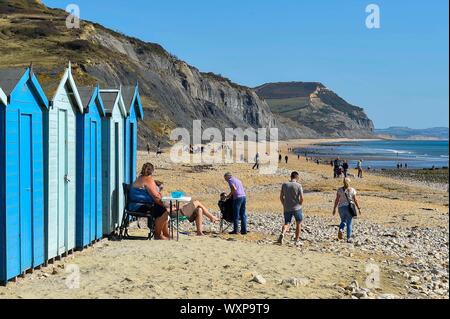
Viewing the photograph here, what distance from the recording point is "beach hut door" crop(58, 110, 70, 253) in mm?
9500

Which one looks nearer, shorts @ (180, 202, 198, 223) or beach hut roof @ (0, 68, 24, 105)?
beach hut roof @ (0, 68, 24, 105)

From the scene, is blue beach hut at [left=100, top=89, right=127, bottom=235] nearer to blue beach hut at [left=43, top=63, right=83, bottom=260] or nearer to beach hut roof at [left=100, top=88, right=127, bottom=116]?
beach hut roof at [left=100, top=88, right=127, bottom=116]

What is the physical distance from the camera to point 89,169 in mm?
10719

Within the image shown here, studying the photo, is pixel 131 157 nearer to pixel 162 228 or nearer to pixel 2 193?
pixel 162 228

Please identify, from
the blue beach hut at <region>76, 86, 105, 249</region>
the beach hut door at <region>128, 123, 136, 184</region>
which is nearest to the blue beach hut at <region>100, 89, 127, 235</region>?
the blue beach hut at <region>76, 86, 105, 249</region>

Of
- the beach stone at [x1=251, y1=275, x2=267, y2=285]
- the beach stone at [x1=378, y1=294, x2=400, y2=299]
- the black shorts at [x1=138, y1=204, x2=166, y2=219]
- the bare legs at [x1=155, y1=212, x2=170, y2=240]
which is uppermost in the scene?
the black shorts at [x1=138, y1=204, x2=166, y2=219]

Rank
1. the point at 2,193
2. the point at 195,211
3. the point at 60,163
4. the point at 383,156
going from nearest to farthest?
the point at 2,193, the point at 60,163, the point at 195,211, the point at 383,156

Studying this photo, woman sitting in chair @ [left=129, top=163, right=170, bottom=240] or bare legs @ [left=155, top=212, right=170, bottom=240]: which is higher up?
woman sitting in chair @ [left=129, top=163, right=170, bottom=240]

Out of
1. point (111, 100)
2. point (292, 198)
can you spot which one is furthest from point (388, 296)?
point (111, 100)

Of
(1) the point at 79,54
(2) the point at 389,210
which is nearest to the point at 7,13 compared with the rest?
(1) the point at 79,54

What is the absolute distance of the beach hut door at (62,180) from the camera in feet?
31.2

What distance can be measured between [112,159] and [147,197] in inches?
43.3

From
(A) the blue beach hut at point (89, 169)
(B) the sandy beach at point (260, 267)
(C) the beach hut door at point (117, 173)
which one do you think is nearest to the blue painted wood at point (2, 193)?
(B) the sandy beach at point (260, 267)
